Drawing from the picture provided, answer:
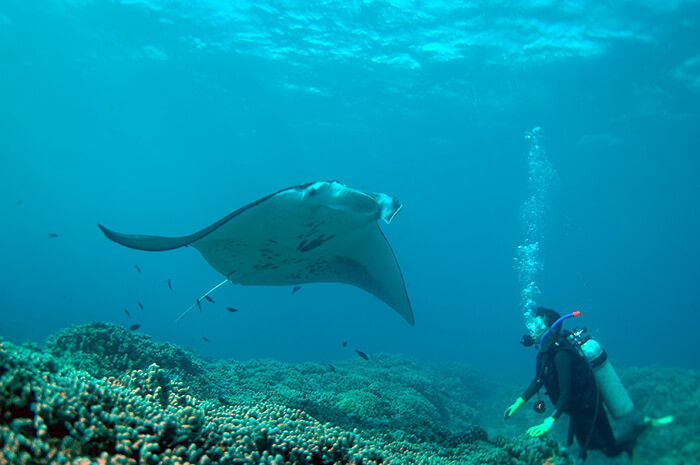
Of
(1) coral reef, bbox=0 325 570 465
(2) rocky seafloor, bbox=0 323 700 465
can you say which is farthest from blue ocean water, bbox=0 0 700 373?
(1) coral reef, bbox=0 325 570 465

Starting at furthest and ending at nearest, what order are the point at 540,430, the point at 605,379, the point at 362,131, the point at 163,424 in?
the point at 362,131 → the point at 605,379 → the point at 540,430 → the point at 163,424

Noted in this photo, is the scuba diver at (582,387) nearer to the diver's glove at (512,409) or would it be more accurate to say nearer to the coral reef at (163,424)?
the diver's glove at (512,409)

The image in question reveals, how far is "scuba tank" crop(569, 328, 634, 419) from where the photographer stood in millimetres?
6316

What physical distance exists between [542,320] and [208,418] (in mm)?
6141

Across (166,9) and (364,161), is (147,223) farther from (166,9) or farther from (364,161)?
(166,9)

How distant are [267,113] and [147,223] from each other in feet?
245

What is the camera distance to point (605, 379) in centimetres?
638

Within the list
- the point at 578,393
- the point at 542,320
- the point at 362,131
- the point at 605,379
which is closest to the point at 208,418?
the point at 578,393

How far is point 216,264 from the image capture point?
5547 millimetres

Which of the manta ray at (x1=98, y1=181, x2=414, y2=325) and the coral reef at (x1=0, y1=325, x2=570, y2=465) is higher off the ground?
the manta ray at (x1=98, y1=181, x2=414, y2=325)

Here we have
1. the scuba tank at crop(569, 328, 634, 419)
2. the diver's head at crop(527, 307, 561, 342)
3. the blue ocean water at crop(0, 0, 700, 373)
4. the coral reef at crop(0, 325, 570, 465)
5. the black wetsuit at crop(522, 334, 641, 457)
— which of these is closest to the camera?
the coral reef at crop(0, 325, 570, 465)

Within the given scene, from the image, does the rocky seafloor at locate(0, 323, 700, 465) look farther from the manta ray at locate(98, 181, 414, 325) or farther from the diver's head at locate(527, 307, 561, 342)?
the diver's head at locate(527, 307, 561, 342)

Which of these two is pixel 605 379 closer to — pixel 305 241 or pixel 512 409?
pixel 512 409

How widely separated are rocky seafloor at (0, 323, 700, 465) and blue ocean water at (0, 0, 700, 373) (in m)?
13.5
